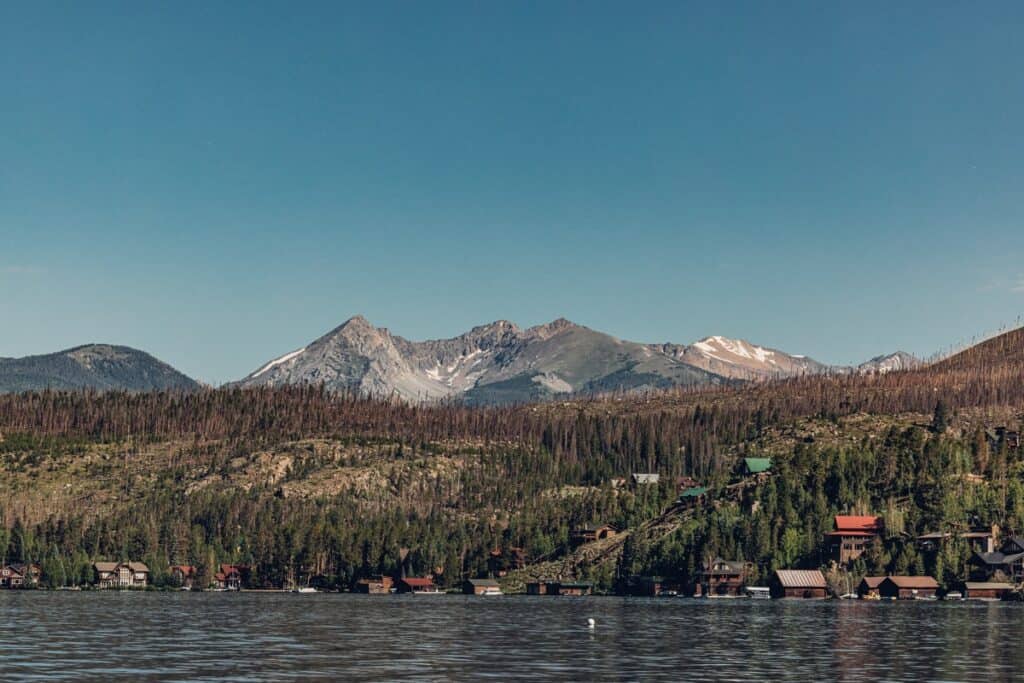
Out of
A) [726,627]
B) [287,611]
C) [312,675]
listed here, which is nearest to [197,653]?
[312,675]

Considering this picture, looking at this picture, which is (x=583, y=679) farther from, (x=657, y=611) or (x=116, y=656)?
(x=657, y=611)

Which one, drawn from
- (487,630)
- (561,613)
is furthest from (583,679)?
(561,613)

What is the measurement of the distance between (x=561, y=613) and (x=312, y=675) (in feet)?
312

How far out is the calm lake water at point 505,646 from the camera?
9256 centimetres

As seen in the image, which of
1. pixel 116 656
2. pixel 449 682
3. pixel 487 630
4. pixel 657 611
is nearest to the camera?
pixel 449 682

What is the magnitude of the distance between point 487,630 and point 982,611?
82.4 m

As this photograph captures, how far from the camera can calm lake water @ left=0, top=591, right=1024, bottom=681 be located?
9256 cm

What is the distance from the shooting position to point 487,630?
465ft

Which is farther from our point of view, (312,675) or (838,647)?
(838,647)

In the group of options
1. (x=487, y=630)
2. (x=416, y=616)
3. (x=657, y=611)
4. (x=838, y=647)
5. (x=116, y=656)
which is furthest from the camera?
(x=657, y=611)

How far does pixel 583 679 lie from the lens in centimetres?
8856

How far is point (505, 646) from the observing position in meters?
117

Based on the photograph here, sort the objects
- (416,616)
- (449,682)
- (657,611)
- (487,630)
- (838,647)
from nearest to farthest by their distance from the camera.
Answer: (449,682)
(838,647)
(487,630)
(416,616)
(657,611)

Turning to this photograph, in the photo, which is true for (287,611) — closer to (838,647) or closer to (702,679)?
(838,647)
